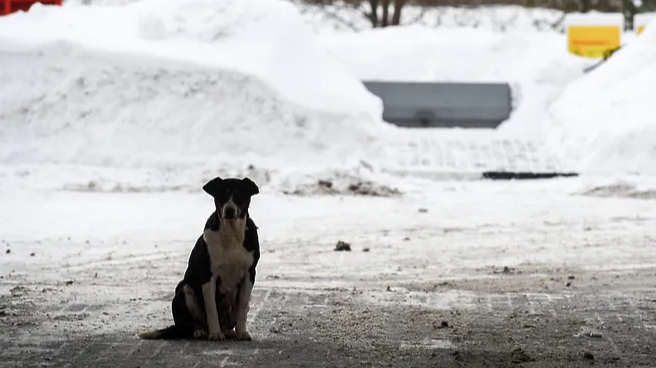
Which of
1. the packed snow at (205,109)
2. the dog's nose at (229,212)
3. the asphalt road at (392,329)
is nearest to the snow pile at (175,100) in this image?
the packed snow at (205,109)

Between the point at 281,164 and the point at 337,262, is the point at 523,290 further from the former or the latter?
the point at 281,164

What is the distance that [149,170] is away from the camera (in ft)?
55.5

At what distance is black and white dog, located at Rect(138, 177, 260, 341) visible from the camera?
252 inches

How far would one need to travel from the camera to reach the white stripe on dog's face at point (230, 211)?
249 inches

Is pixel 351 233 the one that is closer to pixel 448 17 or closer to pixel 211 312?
pixel 211 312

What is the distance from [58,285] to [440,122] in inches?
538

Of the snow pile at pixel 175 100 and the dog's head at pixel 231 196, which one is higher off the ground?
the snow pile at pixel 175 100

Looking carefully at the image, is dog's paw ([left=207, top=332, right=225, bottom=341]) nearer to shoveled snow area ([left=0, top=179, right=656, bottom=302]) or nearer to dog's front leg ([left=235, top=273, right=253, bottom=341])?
dog's front leg ([left=235, top=273, right=253, bottom=341])

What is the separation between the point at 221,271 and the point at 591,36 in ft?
66.5

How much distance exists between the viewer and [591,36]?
84.0ft

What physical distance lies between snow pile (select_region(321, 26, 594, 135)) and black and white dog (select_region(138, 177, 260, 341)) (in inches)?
671

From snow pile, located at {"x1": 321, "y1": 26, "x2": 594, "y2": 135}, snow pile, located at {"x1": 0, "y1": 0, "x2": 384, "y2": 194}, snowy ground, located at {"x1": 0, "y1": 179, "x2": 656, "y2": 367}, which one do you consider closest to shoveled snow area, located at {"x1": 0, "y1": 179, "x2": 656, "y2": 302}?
snowy ground, located at {"x1": 0, "y1": 179, "x2": 656, "y2": 367}

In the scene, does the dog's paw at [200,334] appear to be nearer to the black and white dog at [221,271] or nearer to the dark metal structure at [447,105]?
the black and white dog at [221,271]

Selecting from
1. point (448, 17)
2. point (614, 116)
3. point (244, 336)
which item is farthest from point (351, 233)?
point (448, 17)
